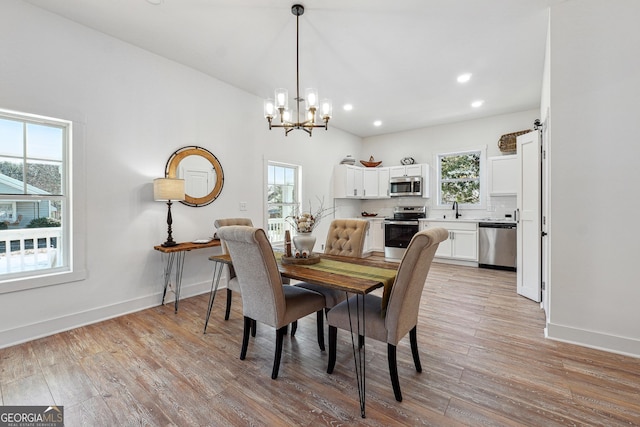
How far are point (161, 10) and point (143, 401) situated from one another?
122 inches

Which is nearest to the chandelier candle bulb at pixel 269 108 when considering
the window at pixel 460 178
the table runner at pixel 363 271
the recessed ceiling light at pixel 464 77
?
the table runner at pixel 363 271

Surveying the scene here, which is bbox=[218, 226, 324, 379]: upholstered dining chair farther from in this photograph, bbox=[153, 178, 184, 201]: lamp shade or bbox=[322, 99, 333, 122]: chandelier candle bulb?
bbox=[153, 178, 184, 201]: lamp shade

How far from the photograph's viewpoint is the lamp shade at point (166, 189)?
10.2 feet

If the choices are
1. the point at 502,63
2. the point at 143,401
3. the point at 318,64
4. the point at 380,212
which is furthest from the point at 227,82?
the point at 380,212

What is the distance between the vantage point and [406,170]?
20.7 feet

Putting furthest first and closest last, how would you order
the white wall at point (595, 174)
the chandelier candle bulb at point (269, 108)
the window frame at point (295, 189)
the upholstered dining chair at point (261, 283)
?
the window frame at point (295, 189) < the chandelier candle bulb at point (269, 108) < the white wall at point (595, 174) < the upholstered dining chair at point (261, 283)

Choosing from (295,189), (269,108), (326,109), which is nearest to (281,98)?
(269,108)

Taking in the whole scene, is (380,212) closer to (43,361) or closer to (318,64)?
(318,64)

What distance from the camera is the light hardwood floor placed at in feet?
5.41

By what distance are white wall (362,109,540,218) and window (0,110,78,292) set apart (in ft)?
18.8

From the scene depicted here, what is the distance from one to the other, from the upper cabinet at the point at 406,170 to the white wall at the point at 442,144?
34 cm

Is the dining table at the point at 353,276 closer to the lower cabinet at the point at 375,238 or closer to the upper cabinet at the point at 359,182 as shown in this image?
the upper cabinet at the point at 359,182

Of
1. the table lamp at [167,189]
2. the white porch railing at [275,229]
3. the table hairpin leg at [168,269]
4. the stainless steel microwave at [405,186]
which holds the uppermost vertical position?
the stainless steel microwave at [405,186]

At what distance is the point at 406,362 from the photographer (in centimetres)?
220
